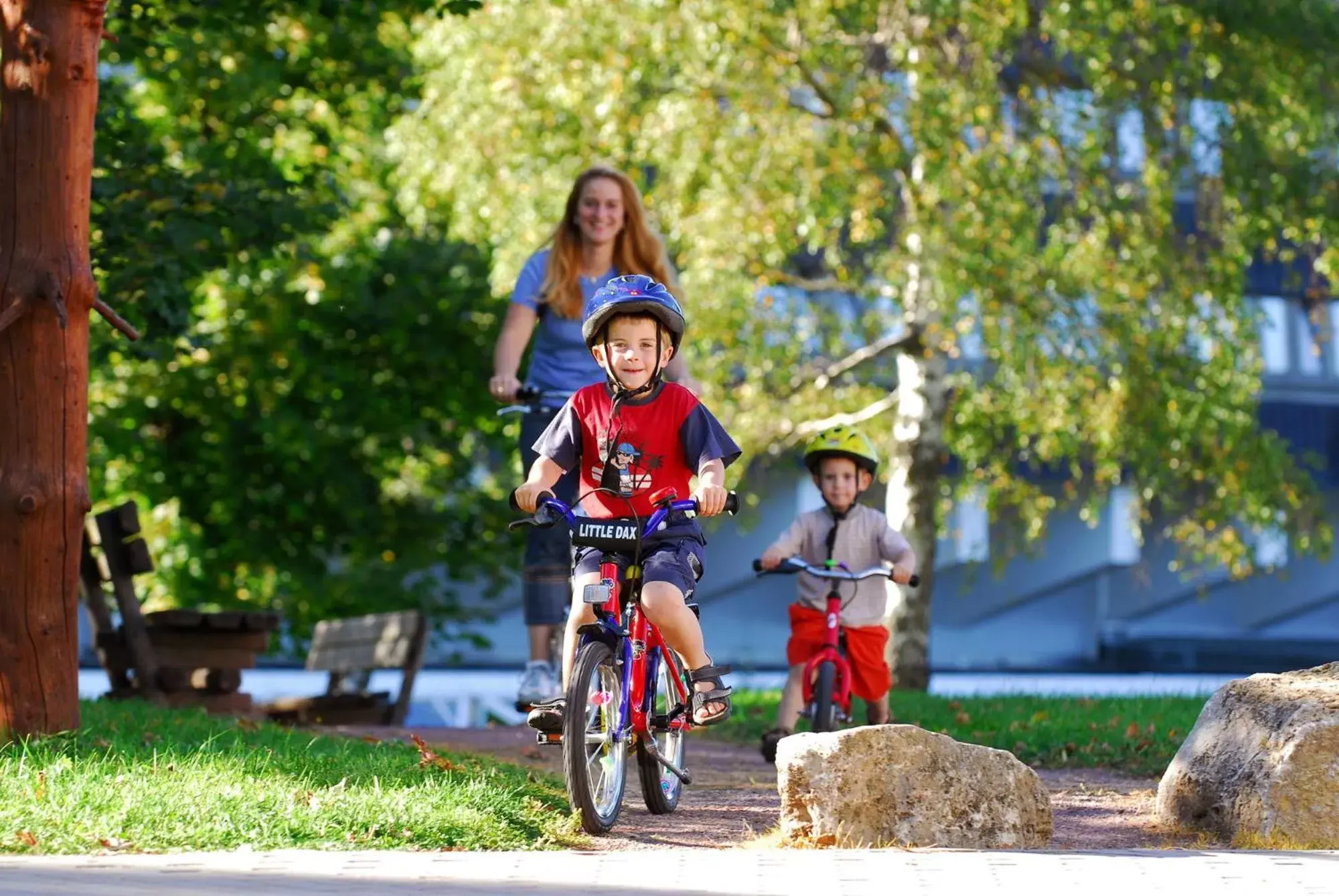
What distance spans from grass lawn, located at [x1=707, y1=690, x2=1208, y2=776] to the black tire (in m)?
0.38

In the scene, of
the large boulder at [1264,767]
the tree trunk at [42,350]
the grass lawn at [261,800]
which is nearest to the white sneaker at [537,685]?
the grass lawn at [261,800]

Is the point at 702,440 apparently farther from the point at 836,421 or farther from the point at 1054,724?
the point at 836,421

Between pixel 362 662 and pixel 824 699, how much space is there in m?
6.06

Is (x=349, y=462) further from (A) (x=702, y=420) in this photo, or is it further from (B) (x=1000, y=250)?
(A) (x=702, y=420)

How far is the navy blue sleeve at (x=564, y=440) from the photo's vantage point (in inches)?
258

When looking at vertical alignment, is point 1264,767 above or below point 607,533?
below

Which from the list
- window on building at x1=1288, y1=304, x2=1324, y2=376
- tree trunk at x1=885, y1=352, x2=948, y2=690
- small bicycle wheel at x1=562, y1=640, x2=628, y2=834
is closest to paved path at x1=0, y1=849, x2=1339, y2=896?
small bicycle wheel at x1=562, y1=640, x2=628, y2=834

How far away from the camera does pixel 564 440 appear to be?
6.55 metres

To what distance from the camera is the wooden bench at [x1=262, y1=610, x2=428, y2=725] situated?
13641 mm

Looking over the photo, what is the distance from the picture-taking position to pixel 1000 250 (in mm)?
14367

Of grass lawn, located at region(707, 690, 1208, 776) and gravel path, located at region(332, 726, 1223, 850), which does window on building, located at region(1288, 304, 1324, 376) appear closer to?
→ grass lawn, located at region(707, 690, 1208, 776)

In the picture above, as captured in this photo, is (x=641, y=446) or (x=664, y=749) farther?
(x=664, y=749)

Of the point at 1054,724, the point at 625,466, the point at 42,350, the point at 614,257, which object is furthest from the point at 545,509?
the point at 1054,724

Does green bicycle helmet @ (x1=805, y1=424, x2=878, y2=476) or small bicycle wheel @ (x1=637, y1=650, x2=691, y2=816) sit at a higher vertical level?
green bicycle helmet @ (x1=805, y1=424, x2=878, y2=476)
